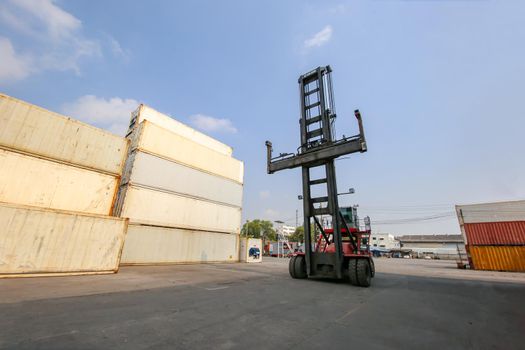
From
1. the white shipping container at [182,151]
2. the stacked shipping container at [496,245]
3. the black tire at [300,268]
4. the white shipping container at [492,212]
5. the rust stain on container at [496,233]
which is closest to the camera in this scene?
the black tire at [300,268]

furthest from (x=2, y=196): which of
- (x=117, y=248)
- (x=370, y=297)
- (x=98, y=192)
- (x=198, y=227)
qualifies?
(x=370, y=297)

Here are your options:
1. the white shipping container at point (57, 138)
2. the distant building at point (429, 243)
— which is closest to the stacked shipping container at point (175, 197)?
the white shipping container at point (57, 138)

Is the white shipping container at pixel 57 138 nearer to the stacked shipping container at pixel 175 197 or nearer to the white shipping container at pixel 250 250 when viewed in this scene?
the stacked shipping container at pixel 175 197

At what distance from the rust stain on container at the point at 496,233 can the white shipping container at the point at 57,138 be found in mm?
32550

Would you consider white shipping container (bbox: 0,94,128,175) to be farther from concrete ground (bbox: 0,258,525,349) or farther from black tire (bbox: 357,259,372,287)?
black tire (bbox: 357,259,372,287)

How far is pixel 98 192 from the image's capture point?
39.2 ft

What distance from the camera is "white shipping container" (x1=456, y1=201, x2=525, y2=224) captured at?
2850 centimetres

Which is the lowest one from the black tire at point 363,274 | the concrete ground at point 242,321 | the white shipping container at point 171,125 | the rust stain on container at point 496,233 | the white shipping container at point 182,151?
the concrete ground at point 242,321

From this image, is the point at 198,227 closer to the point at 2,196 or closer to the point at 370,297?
the point at 2,196

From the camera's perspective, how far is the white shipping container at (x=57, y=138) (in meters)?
9.67

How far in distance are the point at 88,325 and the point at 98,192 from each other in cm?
→ 1044

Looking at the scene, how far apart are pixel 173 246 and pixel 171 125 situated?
10565mm

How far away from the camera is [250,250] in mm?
23750

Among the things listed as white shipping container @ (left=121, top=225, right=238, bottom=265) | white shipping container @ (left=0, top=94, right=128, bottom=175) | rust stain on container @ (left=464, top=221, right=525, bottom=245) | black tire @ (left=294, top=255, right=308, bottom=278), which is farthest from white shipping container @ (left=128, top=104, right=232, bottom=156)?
rust stain on container @ (left=464, top=221, right=525, bottom=245)
